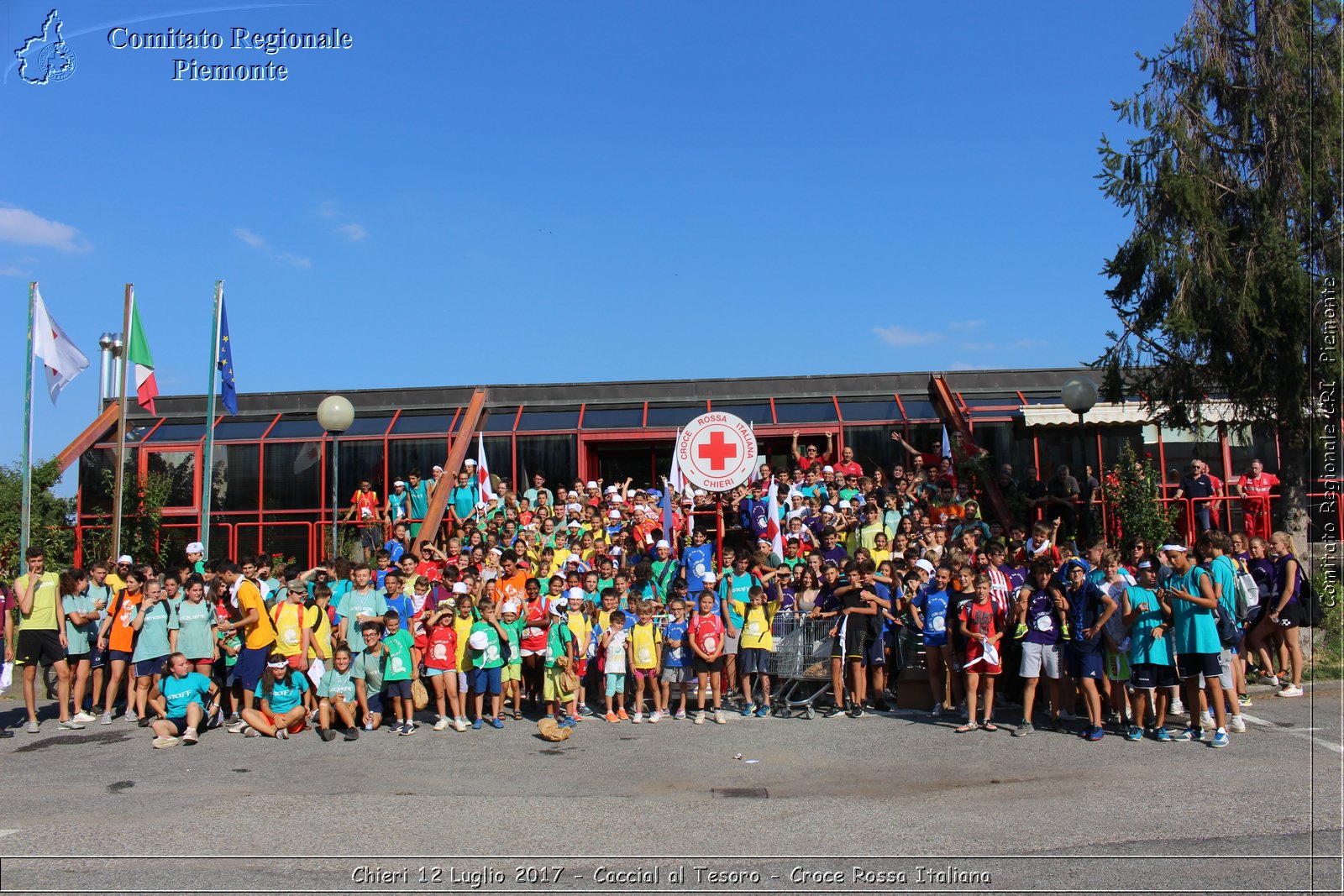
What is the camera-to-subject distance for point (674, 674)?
10.9m

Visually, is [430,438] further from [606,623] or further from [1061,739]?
[1061,739]

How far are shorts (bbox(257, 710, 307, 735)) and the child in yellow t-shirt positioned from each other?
14.9ft

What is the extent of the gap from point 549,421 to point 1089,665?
13091 millimetres

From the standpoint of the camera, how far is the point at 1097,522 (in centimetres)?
1512

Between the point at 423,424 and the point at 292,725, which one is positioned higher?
the point at 423,424

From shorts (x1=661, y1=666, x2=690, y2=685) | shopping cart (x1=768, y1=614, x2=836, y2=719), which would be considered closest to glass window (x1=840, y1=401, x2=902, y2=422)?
shopping cart (x1=768, y1=614, x2=836, y2=719)

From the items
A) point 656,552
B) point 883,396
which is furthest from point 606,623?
point 883,396

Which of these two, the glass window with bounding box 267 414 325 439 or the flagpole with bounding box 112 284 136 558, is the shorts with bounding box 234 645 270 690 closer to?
the flagpole with bounding box 112 284 136 558

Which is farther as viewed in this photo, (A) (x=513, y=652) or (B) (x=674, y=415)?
(B) (x=674, y=415)

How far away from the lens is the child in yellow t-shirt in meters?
10.7

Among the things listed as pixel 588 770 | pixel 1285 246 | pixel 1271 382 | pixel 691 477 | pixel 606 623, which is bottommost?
pixel 588 770

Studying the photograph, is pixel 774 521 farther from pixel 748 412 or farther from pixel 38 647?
pixel 38 647

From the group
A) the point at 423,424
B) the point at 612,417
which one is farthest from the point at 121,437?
the point at 612,417

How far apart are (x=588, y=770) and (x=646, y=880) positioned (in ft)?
9.18
